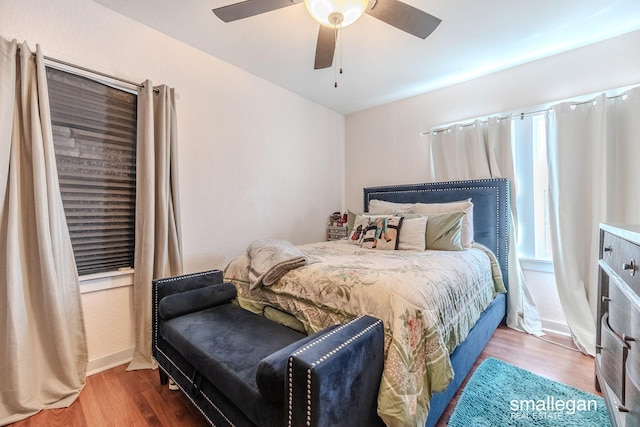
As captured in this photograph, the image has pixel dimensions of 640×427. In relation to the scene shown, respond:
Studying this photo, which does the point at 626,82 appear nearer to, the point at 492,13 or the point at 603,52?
the point at 603,52

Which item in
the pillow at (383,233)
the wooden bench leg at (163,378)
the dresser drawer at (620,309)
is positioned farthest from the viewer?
the pillow at (383,233)

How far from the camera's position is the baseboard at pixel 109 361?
1.91 m

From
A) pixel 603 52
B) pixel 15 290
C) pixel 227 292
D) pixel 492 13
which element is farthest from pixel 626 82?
pixel 15 290

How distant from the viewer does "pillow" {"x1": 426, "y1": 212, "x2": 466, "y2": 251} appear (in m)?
2.30

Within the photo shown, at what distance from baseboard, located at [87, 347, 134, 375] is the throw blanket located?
1.22 metres

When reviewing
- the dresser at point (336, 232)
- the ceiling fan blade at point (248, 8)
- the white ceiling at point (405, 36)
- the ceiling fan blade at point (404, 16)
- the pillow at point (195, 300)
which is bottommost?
the pillow at point (195, 300)

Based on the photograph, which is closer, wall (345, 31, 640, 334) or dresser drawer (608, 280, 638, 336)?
dresser drawer (608, 280, 638, 336)

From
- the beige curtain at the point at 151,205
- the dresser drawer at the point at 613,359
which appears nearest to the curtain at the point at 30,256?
the beige curtain at the point at 151,205

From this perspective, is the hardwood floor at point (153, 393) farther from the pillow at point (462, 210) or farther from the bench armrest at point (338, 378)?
the pillow at point (462, 210)

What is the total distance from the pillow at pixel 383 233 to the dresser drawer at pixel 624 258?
1284 mm

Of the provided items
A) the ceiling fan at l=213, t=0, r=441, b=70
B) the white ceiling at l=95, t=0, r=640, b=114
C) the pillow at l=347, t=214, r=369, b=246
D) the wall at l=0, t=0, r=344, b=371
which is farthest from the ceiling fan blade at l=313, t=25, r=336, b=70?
the pillow at l=347, t=214, r=369, b=246

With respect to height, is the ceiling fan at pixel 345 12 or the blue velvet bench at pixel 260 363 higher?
the ceiling fan at pixel 345 12

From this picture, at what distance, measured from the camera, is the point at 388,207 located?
10.1 feet

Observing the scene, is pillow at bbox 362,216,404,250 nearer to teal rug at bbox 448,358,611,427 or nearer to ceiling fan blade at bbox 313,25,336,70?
teal rug at bbox 448,358,611,427
